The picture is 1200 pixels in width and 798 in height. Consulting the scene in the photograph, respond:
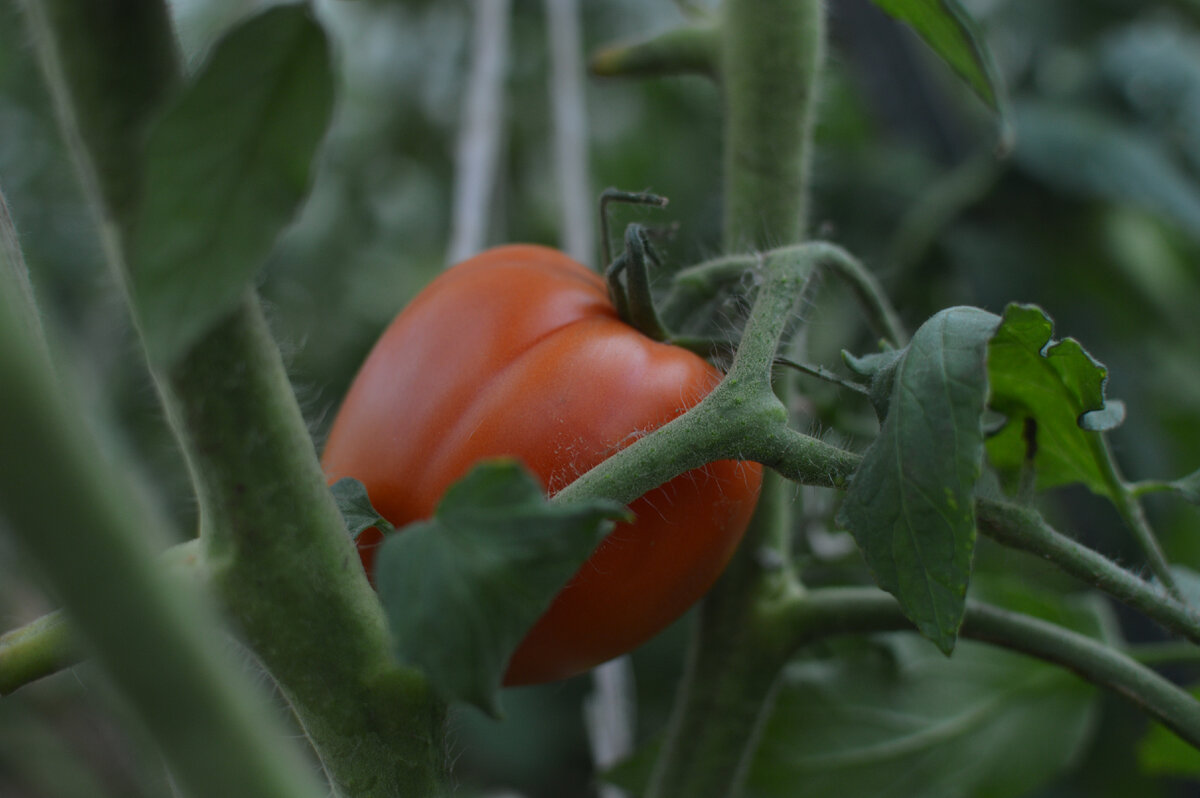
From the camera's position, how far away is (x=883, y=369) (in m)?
0.29

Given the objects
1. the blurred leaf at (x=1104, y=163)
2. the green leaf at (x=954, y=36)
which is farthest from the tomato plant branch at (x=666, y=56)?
the blurred leaf at (x=1104, y=163)

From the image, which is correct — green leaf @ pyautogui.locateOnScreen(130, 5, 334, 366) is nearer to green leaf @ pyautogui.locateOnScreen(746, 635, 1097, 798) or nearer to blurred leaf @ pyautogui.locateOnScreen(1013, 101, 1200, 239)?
green leaf @ pyautogui.locateOnScreen(746, 635, 1097, 798)

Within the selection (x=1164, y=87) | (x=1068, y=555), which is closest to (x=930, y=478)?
(x=1068, y=555)

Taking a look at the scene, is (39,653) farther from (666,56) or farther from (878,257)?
(878,257)

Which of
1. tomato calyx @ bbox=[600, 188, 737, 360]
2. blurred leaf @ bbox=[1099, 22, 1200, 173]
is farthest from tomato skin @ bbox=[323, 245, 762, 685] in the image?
blurred leaf @ bbox=[1099, 22, 1200, 173]

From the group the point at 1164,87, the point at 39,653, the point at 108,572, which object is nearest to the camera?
the point at 108,572

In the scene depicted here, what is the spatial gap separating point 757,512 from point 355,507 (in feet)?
0.61

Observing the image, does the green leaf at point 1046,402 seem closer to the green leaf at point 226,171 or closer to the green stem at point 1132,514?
the green stem at point 1132,514

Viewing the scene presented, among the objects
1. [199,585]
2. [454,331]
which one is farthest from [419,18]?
[199,585]

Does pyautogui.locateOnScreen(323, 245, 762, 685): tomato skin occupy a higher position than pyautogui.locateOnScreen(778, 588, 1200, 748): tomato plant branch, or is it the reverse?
pyautogui.locateOnScreen(323, 245, 762, 685): tomato skin

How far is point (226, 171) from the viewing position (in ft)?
0.70

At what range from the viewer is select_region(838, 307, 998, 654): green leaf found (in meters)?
0.25

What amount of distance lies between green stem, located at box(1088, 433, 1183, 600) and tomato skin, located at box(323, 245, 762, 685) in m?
0.13

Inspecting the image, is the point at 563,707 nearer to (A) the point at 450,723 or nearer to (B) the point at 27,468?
(A) the point at 450,723
